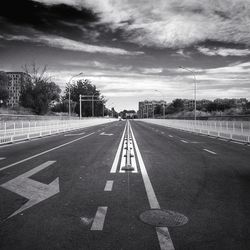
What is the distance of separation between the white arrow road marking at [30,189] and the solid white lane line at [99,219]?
4.72 feet

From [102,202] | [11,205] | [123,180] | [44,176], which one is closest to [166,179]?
[123,180]

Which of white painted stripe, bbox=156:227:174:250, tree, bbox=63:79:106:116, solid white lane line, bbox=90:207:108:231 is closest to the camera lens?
white painted stripe, bbox=156:227:174:250

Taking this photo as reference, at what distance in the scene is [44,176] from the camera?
901cm

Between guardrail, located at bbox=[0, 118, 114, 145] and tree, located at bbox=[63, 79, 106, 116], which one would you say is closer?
guardrail, located at bbox=[0, 118, 114, 145]

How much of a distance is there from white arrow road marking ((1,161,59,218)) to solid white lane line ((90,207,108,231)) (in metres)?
1.44

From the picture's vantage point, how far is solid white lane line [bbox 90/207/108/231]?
482 centimetres

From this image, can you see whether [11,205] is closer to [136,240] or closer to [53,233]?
[53,233]

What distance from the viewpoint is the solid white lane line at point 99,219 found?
4.82 meters

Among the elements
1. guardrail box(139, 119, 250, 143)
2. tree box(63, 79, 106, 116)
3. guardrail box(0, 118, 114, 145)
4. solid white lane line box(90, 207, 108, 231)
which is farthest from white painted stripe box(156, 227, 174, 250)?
tree box(63, 79, 106, 116)

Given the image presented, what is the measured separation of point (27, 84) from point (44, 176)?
262ft

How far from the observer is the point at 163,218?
17.2 feet

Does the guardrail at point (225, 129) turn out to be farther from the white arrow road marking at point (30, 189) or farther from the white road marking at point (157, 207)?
the white arrow road marking at point (30, 189)

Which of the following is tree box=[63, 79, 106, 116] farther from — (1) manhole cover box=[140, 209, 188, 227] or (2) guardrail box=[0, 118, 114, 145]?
(1) manhole cover box=[140, 209, 188, 227]

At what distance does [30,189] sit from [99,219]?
112 inches
